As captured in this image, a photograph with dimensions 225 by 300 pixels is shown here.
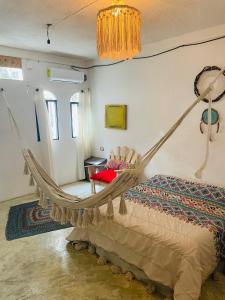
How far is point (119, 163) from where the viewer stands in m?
3.96

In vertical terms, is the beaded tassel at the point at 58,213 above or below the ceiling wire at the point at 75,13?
below

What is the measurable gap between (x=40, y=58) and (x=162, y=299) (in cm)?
377

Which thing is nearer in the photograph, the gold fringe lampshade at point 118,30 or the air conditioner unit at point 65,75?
the gold fringe lampshade at point 118,30

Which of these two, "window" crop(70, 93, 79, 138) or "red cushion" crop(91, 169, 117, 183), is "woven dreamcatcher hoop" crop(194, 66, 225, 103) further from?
"window" crop(70, 93, 79, 138)

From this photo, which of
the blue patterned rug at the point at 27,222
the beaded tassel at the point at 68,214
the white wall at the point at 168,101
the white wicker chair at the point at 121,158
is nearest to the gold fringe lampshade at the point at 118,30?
the beaded tassel at the point at 68,214

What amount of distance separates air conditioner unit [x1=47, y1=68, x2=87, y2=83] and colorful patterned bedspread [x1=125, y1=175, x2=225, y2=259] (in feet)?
7.89

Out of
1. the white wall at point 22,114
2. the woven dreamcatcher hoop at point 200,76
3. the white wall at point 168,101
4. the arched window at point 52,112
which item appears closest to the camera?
the woven dreamcatcher hoop at point 200,76

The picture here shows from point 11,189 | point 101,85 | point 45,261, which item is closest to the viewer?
point 45,261

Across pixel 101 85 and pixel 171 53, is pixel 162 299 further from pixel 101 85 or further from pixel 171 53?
pixel 101 85

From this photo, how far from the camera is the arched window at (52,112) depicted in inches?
163

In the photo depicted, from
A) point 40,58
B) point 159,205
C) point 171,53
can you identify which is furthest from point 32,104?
point 159,205

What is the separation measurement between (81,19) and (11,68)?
1730 mm

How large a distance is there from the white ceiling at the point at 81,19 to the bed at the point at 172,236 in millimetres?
→ 1874

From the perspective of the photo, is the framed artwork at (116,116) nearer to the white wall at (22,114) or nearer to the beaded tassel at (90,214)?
the white wall at (22,114)
